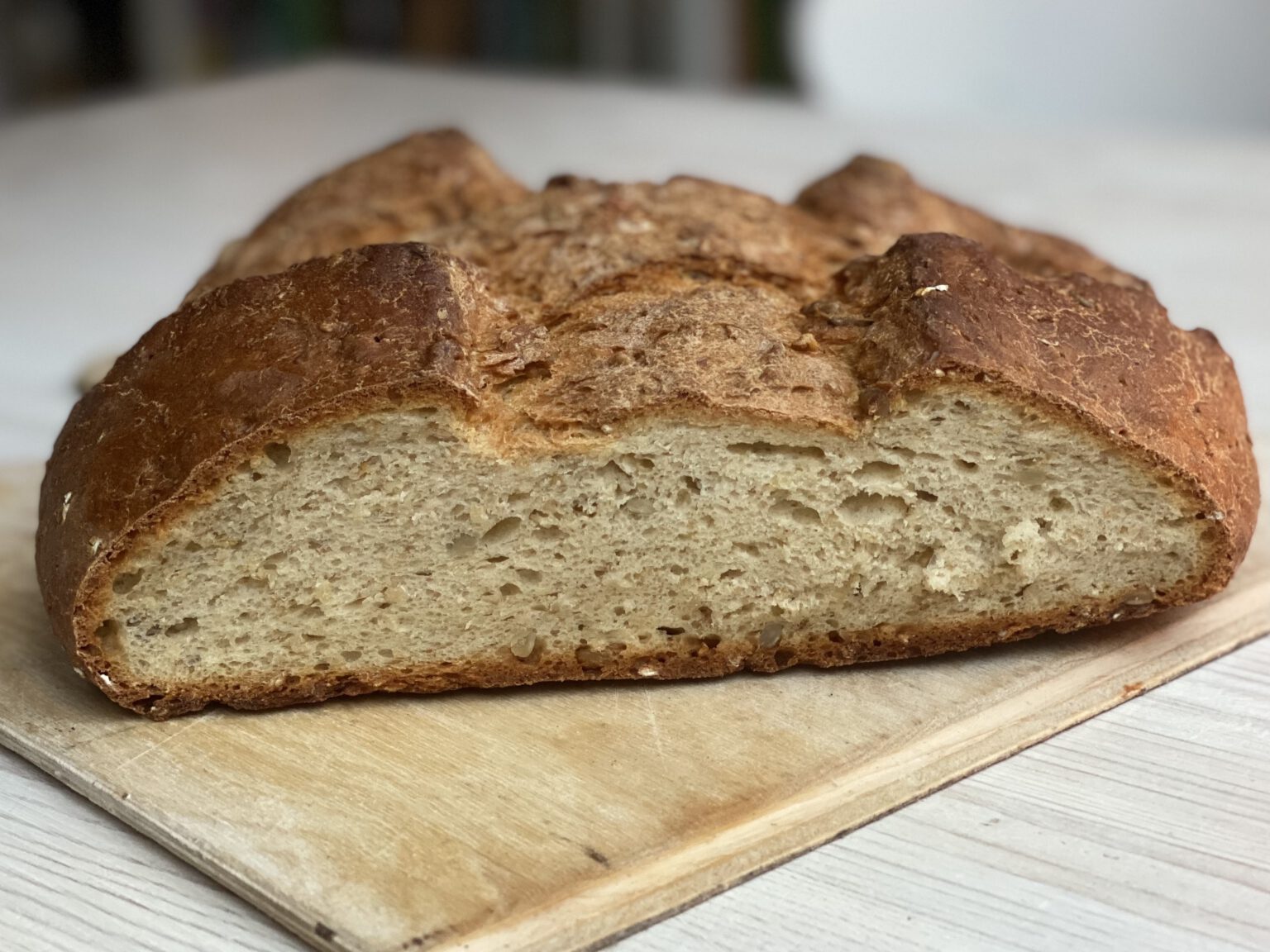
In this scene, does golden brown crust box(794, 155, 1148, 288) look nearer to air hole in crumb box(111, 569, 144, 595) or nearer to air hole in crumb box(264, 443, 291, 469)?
air hole in crumb box(264, 443, 291, 469)

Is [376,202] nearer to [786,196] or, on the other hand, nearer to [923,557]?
[923,557]

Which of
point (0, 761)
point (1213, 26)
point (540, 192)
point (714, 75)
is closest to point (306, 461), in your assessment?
point (0, 761)

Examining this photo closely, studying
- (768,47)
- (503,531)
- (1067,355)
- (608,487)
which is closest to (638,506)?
(608,487)

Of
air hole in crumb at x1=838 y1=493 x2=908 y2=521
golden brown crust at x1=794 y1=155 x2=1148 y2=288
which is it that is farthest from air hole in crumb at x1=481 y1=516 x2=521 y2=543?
golden brown crust at x1=794 y1=155 x2=1148 y2=288

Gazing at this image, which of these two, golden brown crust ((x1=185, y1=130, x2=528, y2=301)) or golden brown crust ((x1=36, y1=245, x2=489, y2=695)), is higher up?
golden brown crust ((x1=185, y1=130, x2=528, y2=301))

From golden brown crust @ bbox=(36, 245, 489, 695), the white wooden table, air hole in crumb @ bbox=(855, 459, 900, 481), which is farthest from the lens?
air hole in crumb @ bbox=(855, 459, 900, 481)

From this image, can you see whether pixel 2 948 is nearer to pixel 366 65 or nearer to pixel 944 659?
pixel 944 659
